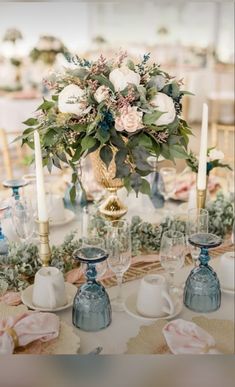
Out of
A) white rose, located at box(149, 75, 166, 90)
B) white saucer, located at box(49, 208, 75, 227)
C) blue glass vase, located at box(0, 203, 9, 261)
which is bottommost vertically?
white saucer, located at box(49, 208, 75, 227)

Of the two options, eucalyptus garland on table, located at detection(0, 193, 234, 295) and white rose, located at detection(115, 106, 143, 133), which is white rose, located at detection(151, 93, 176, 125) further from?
eucalyptus garland on table, located at detection(0, 193, 234, 295)

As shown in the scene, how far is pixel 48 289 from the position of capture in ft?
3.12

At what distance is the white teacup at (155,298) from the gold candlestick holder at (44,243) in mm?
229

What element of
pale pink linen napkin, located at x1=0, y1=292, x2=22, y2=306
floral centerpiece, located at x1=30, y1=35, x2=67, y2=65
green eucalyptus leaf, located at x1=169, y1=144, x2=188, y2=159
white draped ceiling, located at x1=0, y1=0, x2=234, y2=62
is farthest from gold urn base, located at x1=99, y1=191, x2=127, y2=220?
white draped ceiling, located at x1=0, y1=0, x2=234, y2=62

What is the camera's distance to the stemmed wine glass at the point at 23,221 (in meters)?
1.16

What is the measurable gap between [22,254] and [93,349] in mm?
350

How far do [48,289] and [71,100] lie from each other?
0.41 metres

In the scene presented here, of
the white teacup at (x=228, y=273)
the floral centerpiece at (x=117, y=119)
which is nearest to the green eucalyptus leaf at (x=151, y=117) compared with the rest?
the floral centerpiece at (x=117, y=119)

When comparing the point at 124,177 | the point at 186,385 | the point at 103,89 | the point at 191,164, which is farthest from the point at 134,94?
the point at 186,385

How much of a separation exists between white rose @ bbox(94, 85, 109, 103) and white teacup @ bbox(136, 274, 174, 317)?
0.39 meters

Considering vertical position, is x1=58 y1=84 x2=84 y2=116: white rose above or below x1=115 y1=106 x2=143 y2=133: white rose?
above

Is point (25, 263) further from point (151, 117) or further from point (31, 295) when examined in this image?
point (151, 117)

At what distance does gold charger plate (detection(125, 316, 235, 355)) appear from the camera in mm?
839

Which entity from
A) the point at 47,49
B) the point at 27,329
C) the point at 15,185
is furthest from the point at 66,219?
the point at 47,49
